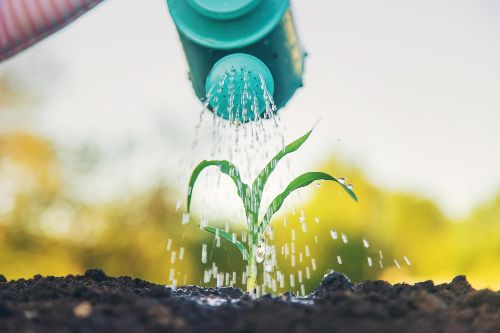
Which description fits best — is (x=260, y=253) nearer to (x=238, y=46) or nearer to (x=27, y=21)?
(x=238, y=46)

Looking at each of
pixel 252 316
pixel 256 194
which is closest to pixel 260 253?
pixel 256 194

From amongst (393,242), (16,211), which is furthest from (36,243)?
(393,242)

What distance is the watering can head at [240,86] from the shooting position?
1000 millimetres

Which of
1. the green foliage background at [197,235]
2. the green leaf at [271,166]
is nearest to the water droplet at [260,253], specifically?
the green leaf at [271,166]

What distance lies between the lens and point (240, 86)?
3.37ft

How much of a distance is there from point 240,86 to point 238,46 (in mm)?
138

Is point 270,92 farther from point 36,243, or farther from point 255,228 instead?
point 36,243

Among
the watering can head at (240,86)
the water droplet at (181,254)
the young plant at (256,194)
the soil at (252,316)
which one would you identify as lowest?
the soil at (252,316)

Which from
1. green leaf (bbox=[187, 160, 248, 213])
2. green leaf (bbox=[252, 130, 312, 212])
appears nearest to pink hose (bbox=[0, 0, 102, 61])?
green leaf (bbox=[187, 160, 248, 213])

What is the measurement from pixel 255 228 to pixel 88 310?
689 millimetres

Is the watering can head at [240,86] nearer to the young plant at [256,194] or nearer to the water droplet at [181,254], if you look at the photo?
the young plant at [256,194]

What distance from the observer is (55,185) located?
4.37 metres

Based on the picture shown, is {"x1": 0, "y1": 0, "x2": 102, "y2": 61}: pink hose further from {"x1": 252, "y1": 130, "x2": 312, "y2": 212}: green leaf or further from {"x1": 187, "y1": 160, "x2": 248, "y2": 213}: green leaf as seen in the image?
{"x1": 252, "y1": 130, "x2": 312, "y2": 212}: green leaf

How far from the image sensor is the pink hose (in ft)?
2.59
